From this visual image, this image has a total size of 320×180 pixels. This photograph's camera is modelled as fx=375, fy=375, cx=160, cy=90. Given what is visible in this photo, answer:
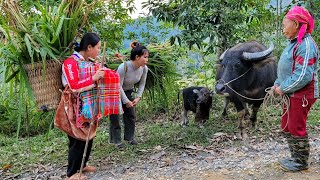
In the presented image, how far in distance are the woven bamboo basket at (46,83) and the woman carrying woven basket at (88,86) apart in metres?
0.11

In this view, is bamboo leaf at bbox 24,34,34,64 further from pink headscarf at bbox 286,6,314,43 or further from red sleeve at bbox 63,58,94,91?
pink headscarf at bbox 286,6,314,43

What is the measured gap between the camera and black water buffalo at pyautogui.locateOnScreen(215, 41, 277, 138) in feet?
16.3

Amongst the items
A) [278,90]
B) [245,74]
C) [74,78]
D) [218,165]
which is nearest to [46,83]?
[74,78]

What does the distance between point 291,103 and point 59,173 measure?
257cm

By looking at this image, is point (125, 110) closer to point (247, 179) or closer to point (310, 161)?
point (247, 179)

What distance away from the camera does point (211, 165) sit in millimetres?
4051

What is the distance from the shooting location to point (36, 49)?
3566 millimetres

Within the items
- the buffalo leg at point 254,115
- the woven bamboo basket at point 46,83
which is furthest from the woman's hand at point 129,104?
the buffalo leg at point 254,115

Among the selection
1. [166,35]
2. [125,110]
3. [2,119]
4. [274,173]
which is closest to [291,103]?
[274,173]

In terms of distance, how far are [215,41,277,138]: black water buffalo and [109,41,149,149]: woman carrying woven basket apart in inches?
40.8

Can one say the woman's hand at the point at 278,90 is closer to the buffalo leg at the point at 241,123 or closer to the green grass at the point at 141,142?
the green grass at the point at 141,142

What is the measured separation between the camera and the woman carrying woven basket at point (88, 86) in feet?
11.4

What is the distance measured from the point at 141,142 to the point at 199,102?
3.98 ft

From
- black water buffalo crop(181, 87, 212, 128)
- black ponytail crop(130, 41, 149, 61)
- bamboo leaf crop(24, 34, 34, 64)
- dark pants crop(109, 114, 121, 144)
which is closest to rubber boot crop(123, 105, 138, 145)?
dark pants crop(109, 114, 121, 144)
